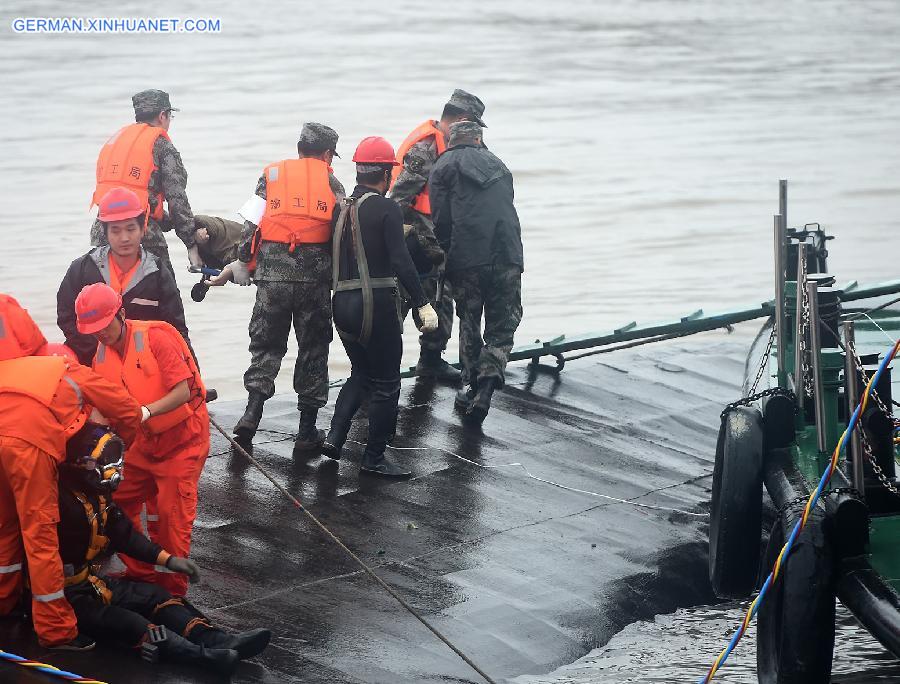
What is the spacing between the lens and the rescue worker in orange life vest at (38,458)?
558 cm

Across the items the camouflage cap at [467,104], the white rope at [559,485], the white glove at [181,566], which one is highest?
the camouflage cap at [467,104]

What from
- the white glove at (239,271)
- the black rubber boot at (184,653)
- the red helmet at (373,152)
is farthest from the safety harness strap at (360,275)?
the black rubber boot at (184,653)

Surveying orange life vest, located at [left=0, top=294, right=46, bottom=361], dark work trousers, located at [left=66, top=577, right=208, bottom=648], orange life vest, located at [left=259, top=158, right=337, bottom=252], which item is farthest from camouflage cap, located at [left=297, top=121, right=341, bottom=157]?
dark work trousers, located at [left=66, top=577, right=208, bottom=648]

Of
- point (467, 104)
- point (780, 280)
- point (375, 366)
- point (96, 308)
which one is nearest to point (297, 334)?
point (375, 366)

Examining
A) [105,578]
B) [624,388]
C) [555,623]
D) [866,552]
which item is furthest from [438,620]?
[624,388]

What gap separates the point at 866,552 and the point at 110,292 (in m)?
3.47

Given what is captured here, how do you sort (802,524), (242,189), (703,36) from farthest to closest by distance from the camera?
(703,36)
(242,189)
(802,524)

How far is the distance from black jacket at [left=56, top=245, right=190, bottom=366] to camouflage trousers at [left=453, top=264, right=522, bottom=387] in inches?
116

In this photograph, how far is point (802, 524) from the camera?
605 cm

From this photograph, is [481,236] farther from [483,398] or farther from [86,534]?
[86,534]

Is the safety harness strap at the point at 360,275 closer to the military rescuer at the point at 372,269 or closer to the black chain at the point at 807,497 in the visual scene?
the military rescuer at the point at 372,269

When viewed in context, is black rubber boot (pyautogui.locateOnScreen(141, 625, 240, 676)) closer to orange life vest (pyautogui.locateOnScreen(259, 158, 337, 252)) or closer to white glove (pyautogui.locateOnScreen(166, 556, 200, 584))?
white glove (pyautogui.locateOnScreen(166, 556, 200, 584))

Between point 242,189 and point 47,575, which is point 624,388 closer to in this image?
point 47,575

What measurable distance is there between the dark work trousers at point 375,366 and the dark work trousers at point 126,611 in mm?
2468
